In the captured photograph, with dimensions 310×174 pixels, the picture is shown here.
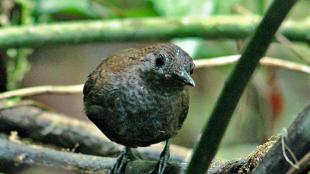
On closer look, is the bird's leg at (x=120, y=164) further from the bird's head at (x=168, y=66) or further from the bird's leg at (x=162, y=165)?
the bird's head at (x=168, y=66)

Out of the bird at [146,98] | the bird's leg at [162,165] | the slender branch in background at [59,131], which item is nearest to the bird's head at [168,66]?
the bird at [146,98]

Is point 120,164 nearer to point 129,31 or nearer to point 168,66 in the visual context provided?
point 168,66

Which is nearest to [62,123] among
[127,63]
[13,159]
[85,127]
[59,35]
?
[85,127]

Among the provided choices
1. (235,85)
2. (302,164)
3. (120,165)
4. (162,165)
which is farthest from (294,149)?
(120,165)

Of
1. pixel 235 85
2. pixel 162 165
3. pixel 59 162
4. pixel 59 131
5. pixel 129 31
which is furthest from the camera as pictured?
pixel 129 31

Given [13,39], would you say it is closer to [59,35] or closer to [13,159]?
[59,35]
